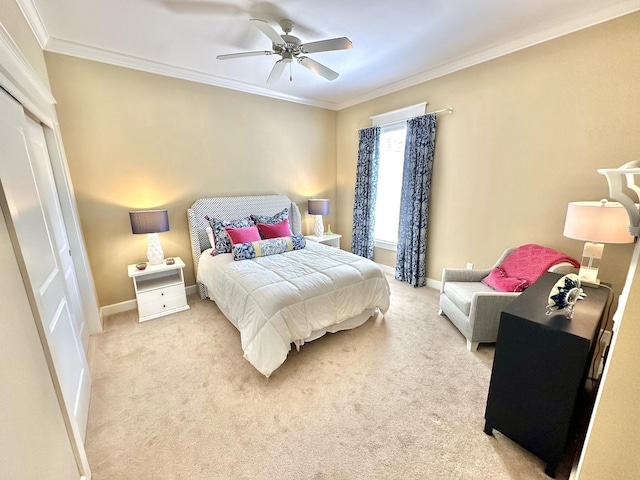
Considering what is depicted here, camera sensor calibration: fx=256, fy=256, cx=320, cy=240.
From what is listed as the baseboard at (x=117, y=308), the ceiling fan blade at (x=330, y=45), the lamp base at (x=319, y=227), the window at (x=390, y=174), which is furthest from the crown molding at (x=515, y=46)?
the baseboard at (x=117, y=308)

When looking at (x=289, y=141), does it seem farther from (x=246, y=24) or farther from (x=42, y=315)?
(x=42, y=315)

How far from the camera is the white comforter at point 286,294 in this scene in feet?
6.57

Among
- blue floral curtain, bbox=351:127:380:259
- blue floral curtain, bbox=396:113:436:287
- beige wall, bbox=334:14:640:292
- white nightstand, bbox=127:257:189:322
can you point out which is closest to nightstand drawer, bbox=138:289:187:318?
white nightstand, bbox=127:257:189:322

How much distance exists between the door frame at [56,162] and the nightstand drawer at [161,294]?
1.37 ft

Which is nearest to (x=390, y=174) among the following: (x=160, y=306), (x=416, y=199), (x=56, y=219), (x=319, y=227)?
(x=416, y=199)

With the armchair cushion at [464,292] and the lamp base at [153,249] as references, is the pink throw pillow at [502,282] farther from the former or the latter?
the lamp base at [153,249]

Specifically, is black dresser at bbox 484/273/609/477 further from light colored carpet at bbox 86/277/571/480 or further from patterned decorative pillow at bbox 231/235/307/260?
patterned decorative pillow at bbox 231/235/307/260

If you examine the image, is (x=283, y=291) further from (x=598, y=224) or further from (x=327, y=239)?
(x=598, y=224)

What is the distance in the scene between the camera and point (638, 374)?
3.10 feet

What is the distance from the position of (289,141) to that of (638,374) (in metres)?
4.26

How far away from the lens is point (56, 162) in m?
2.37

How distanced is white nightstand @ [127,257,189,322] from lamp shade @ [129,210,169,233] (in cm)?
46

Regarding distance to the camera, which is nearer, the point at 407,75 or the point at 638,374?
the point at 638,374

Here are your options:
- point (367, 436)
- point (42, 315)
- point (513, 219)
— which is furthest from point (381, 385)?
point (513, 219)
